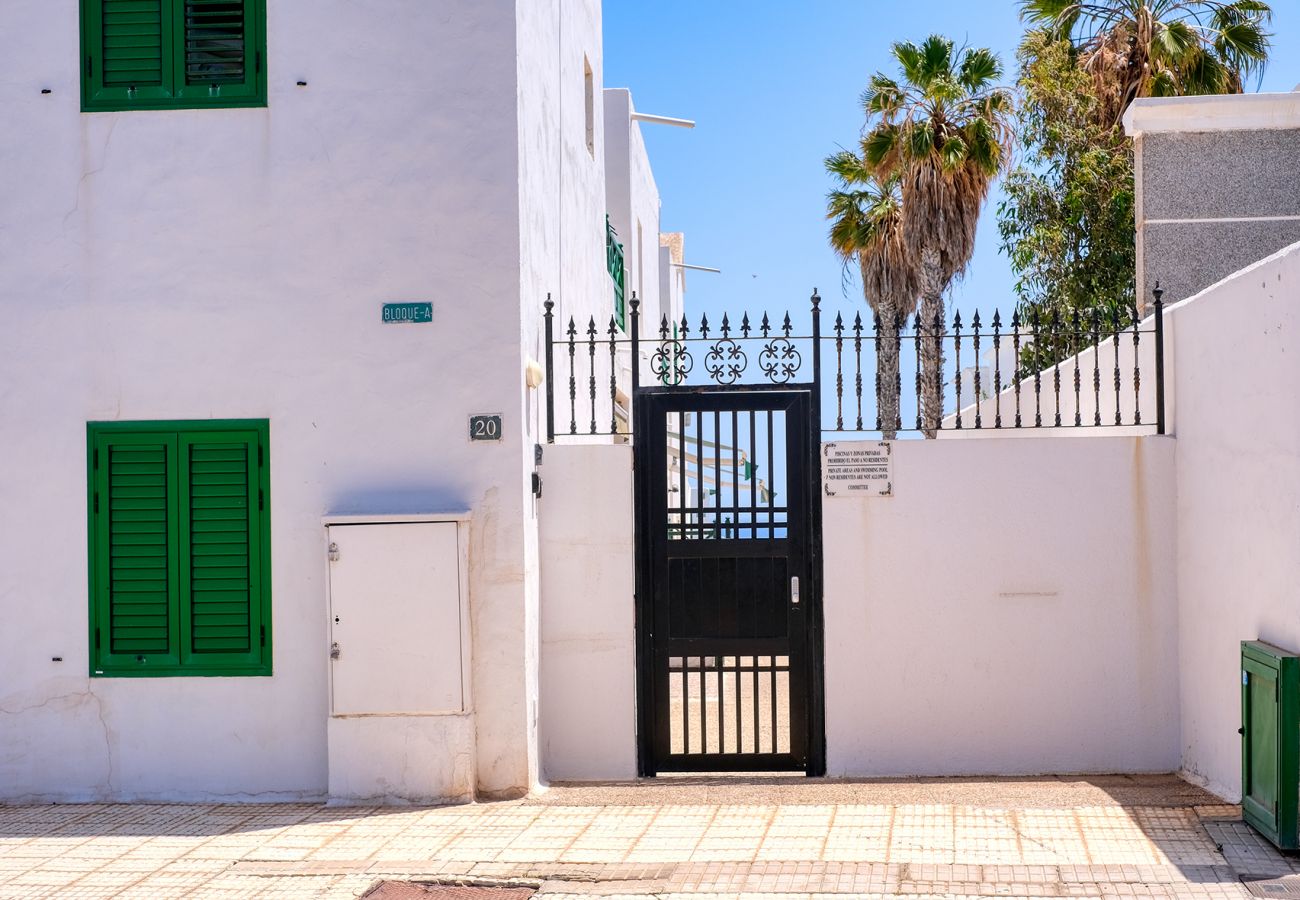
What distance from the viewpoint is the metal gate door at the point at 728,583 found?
8703mm

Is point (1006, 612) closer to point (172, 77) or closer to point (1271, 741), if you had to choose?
point (1271, 741)

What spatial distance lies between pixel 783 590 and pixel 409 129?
12.0 ft

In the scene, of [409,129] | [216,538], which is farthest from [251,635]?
[409,129]

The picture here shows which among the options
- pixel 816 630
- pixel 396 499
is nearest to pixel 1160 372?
pixel 816 630

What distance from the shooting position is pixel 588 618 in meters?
8.80

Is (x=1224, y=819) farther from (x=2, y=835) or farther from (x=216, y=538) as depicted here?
(x=2, y=835)

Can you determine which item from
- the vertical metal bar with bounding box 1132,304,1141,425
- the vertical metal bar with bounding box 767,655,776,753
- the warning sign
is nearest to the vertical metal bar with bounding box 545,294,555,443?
the warning sign

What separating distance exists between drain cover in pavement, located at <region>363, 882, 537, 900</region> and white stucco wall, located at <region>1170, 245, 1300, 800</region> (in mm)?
3958

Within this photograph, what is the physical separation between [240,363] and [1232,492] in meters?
5.81

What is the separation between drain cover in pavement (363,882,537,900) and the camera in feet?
20.9

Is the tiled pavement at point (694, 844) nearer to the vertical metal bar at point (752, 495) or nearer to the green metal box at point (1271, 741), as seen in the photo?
the green metal box at point (1271, 741)

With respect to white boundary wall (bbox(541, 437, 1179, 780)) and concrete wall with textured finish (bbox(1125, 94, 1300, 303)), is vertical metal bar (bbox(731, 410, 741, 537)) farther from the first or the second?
concrete wall with textured finish (bbox(1125, 94, 1300, 303))

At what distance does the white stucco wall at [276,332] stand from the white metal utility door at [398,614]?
0.79 feet

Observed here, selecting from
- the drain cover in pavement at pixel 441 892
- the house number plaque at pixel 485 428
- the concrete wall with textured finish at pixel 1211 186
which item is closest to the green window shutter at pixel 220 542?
the house number plaque at pixel 485 428
